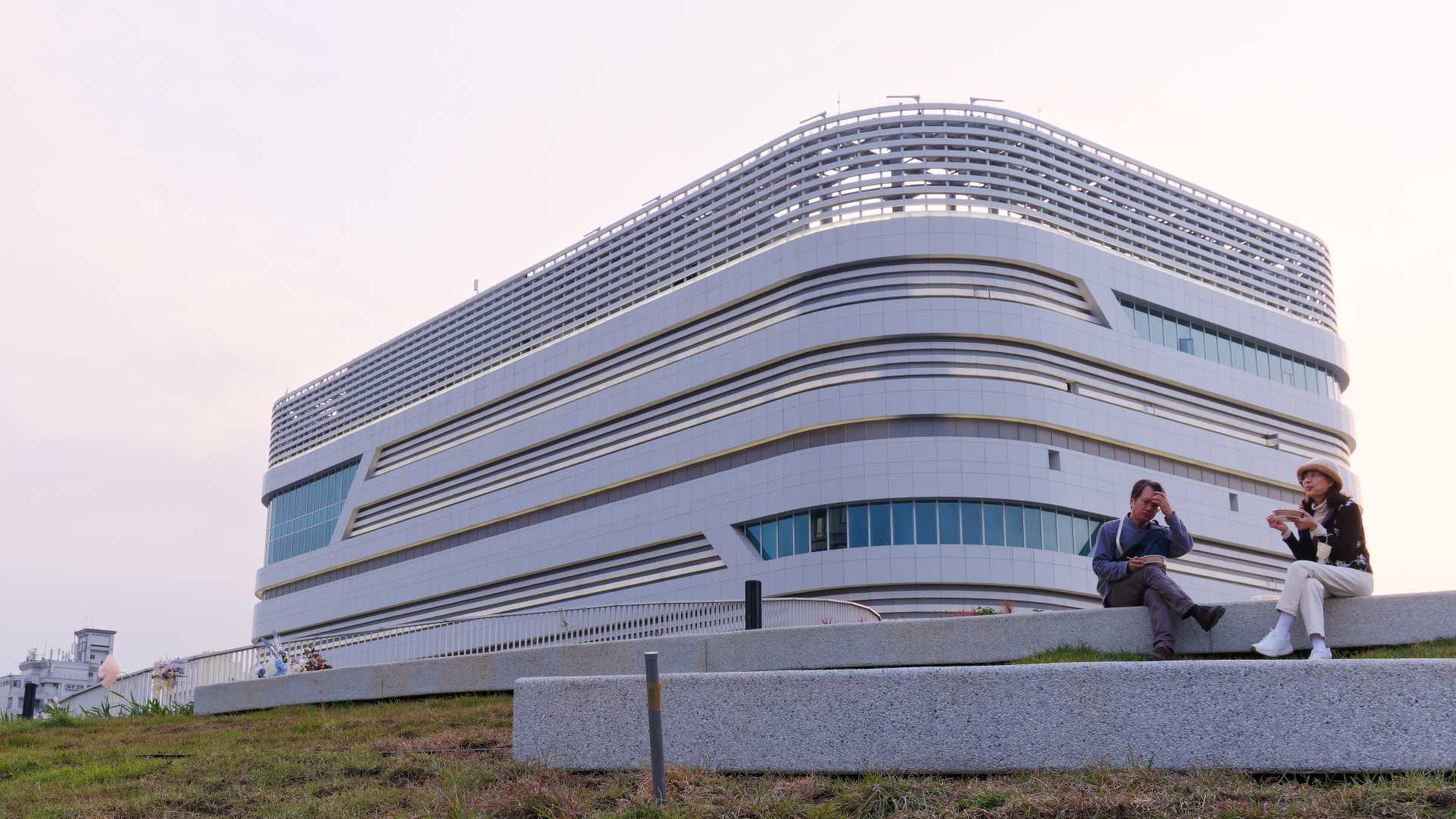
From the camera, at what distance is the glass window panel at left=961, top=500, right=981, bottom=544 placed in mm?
40625

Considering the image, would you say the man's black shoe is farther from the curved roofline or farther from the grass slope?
the curved roofline

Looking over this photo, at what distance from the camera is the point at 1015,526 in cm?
4109

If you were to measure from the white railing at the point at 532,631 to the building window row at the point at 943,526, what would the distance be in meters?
18.2

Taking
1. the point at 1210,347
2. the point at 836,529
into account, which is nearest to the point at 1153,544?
the point at 836,529

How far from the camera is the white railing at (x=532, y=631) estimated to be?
21312 millimetres

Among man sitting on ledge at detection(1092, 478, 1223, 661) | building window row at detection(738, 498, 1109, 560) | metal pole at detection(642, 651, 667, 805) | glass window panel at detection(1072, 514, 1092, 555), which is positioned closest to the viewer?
metal pole at detection(642, 651, 667, 805)

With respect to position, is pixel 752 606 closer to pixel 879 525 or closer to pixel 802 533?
pixel 879 525

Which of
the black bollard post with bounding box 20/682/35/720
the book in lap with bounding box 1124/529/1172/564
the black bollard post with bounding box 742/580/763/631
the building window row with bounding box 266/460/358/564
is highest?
the building window row with bounding box 266/460/358/564

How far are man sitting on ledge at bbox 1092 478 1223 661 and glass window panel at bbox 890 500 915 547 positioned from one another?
29184 millimetres

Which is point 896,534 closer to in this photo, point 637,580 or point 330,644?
point 637,580

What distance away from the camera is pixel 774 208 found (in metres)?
46.7

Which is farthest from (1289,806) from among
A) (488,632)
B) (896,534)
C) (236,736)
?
(896,534)

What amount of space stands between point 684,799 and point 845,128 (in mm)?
39241

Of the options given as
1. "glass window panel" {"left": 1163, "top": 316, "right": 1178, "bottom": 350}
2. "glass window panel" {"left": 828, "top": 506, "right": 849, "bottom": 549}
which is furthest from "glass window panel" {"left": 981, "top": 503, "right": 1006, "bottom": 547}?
"glass window panel" {"left": 1163, "top": 316, "right": 1178, "bottom": 350}
